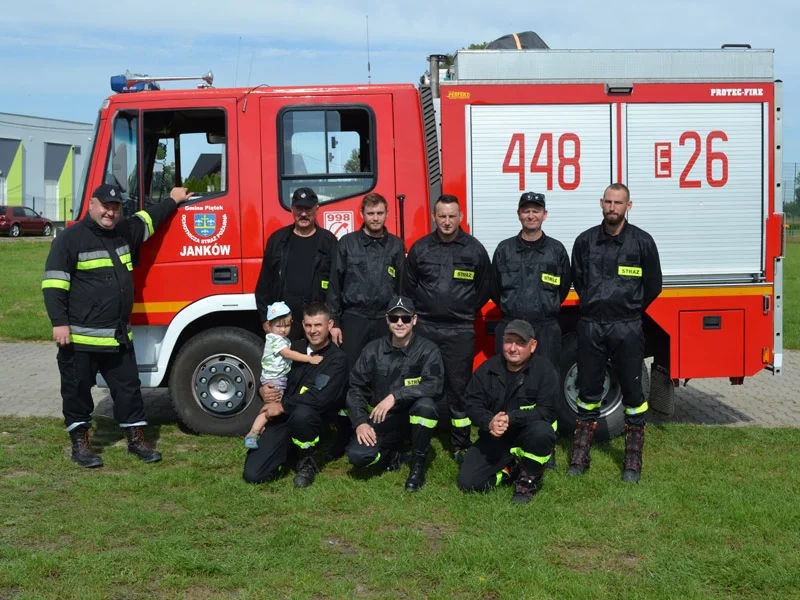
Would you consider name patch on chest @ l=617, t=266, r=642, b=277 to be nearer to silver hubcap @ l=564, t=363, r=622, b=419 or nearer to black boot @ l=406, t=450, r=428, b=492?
silver hubcap @ l=564, t=363, r=622, b=419

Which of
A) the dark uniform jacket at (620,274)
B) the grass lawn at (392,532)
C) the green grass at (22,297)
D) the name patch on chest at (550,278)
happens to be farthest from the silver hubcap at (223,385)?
the green grass at (22,297)

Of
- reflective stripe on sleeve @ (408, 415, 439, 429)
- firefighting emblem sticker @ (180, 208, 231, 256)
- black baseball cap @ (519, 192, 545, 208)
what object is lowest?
reflective stripe on sleeve @ (408, 415, 439, 429)

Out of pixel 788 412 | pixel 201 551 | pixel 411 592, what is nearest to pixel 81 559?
pixel 201 551

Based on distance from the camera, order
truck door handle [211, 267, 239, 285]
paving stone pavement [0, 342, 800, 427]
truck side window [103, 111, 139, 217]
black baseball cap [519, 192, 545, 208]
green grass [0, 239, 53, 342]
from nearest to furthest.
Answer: black baseball cap [519, 192, 545, 208], truck side window [103, 111, 139, 217], truck door handle [211, 267, 239, 285], paving stone pavement [0, 342, 800, 427], green grass [0, 239, 53, 342]

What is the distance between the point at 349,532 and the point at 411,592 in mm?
780

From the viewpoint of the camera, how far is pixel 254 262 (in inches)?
243

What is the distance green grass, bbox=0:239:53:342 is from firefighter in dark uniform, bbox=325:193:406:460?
25.5ft

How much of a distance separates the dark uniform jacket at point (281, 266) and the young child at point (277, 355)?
0.37 ft

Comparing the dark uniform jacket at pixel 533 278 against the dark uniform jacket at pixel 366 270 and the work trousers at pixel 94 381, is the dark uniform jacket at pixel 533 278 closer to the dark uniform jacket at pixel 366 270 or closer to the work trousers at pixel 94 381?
the dark uniform jacket at pixel 366 270

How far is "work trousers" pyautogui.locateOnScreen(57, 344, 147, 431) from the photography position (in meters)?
5.77

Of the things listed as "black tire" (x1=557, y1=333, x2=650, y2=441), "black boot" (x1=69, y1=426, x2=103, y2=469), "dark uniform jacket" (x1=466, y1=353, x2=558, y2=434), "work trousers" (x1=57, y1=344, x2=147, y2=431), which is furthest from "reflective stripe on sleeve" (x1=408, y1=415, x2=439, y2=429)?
"black boot" (x1=69, y1=426, x2=103, y2=469)

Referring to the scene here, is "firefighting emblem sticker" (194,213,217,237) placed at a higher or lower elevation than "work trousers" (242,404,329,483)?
higher

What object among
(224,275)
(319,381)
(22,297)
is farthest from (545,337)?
(22,297)

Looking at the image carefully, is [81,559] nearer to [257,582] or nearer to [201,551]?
[201,551]
